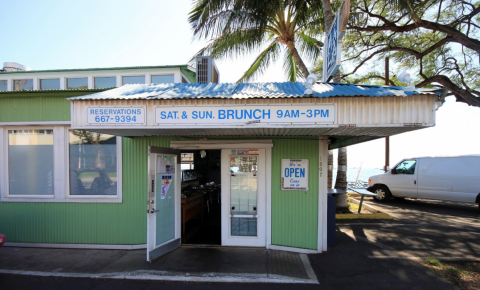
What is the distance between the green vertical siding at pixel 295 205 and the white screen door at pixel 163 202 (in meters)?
2.20

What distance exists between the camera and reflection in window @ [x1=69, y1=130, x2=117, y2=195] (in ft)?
19.0

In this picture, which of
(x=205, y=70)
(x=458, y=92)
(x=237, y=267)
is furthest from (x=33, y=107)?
(x=458, y=92)

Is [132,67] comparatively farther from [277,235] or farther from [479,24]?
[479,24]

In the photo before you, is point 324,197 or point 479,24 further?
point 479,24

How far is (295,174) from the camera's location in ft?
17.8

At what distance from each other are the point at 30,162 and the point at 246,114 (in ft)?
18.1

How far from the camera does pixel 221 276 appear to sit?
14.3 ft

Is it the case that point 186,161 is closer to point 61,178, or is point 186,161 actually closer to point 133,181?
point 133,181

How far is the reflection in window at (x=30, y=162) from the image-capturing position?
587 centimetres

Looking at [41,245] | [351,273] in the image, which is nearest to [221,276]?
[351,273]

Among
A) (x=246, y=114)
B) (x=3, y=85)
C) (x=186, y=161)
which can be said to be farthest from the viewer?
(x=186, y=161)

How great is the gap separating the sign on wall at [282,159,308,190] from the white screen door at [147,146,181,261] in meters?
2.45

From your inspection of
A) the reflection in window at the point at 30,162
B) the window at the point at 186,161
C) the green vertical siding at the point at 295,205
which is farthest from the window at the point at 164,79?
the window at the point at 186,161

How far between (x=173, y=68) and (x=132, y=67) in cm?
120
